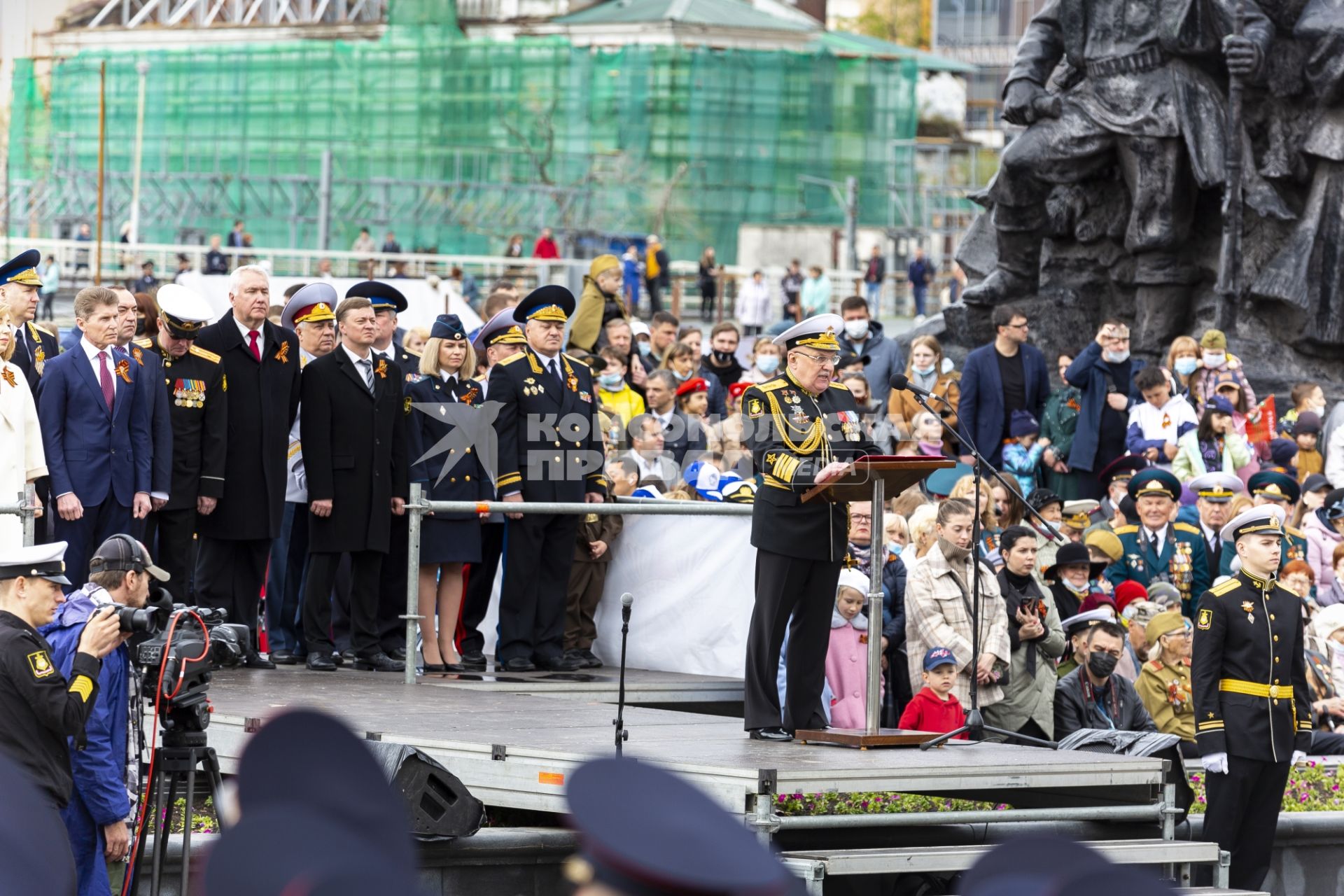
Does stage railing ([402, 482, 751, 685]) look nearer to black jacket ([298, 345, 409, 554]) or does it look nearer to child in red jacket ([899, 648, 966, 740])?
black jacket ([298, 345, 409, 554])

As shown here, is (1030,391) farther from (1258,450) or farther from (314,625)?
(314,625)

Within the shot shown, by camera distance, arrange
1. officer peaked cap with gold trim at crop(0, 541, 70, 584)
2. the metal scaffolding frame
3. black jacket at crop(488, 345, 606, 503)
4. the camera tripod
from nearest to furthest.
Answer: officer peaked cap with gold trim at crop(0, 541, 70, 584)
the camera tripod
black jacket at crop(488, 345, 606, 503)
the metal scaffolding frame

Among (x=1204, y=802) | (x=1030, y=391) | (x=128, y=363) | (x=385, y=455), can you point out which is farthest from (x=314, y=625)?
(x=1030, y=391)

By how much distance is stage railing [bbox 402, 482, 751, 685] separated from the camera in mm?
10781

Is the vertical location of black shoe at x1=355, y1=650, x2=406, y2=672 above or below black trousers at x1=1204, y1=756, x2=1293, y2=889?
above

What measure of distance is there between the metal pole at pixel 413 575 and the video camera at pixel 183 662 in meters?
3.26

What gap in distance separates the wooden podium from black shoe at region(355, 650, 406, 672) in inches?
119

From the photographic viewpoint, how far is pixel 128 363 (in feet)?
34.2

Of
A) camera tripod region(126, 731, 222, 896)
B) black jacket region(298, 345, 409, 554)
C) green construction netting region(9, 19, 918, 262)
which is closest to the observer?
camera tripod region(126, 731, 222, 896)

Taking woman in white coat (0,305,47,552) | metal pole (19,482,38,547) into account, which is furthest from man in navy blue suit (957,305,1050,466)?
metal pole (19,482,38,547)

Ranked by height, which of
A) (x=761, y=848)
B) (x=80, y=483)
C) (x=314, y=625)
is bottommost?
(x=314, y=625)

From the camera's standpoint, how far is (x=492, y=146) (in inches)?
2226

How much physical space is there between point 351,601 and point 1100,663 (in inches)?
157

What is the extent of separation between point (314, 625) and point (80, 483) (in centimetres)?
155
